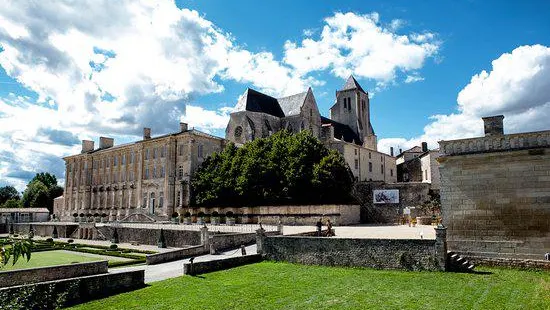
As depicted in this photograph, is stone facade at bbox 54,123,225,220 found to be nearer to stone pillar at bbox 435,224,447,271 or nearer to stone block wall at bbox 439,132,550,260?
stone block wall at bbox 439,132,550,260

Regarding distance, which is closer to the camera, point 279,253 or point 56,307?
point 56,307

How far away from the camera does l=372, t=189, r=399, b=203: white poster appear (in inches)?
1561

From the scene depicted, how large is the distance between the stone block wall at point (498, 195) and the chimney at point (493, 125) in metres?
1.09

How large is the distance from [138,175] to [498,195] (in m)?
46.5

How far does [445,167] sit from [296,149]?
23.2 metres

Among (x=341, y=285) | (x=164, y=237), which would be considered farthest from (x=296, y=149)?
(x=341, y=285)

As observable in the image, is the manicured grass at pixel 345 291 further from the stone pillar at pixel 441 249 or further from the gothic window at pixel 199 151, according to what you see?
the gothic window at pixel 199 151

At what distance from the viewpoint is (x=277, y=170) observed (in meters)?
40.0

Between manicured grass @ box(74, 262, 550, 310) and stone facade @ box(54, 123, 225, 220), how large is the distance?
33.5m

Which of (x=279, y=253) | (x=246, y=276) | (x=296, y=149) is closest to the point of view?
(x=246, y=276)

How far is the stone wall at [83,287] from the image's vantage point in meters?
11.4

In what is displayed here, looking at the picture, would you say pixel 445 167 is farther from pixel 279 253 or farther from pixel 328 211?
pixel 328 211

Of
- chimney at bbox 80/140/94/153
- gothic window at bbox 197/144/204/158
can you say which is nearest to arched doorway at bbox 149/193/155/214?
gothic window at bbox 197/144/204/158

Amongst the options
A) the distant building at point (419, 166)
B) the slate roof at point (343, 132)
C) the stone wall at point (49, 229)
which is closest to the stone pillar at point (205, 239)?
the stone wall at point (49, 229)
